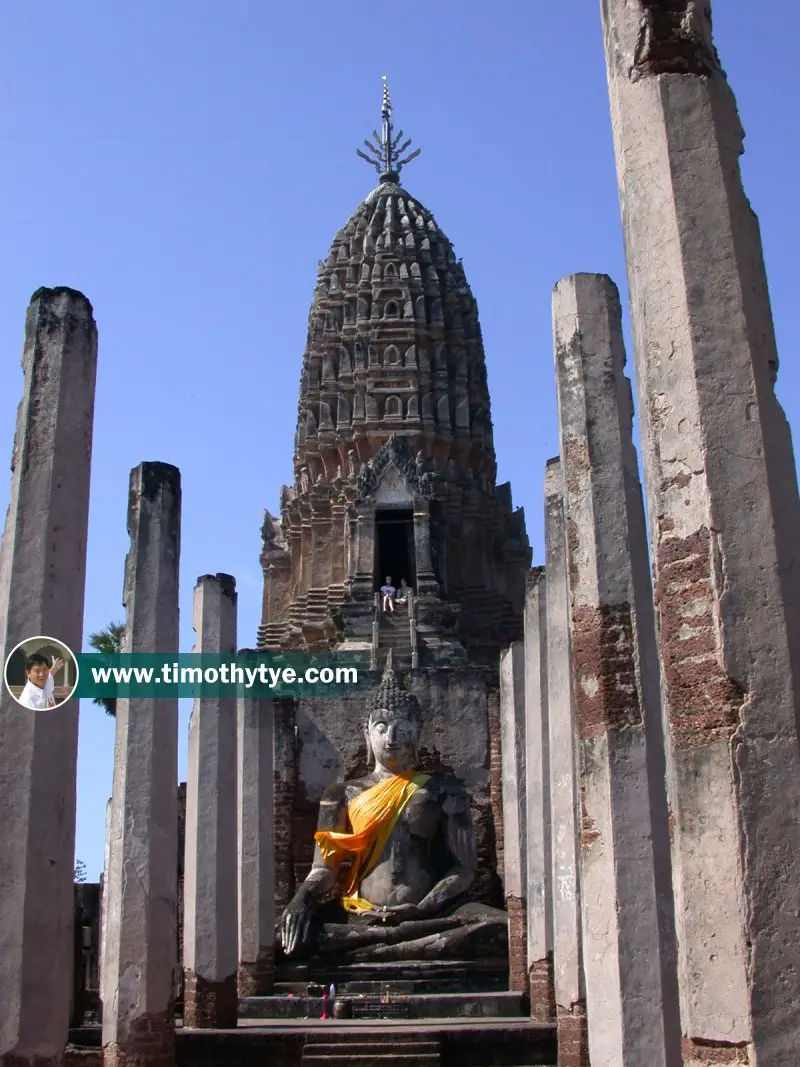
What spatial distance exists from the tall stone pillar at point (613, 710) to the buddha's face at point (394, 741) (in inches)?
514

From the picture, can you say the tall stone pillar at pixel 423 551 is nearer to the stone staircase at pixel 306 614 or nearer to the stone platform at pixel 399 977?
the stone staircase at pixel 306 614

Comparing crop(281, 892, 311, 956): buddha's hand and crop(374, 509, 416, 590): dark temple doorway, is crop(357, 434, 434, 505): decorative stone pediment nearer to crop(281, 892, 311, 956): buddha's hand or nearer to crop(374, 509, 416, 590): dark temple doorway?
crop(374, 509, 416, 590): dark temple doorway

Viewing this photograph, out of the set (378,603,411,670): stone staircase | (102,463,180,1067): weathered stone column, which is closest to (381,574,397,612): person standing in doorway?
(378,603,411,670): stone staircase

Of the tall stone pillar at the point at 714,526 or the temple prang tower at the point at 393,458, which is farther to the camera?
the temple prang tower at the point at 393,458

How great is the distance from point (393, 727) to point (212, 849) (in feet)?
28.3

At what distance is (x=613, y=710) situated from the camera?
852 centimetres

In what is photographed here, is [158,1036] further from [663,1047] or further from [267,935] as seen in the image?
[267,935]

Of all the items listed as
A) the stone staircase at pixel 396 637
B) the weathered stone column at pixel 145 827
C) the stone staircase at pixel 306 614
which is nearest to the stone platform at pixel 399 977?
the weathered stone column at pixel 145 827

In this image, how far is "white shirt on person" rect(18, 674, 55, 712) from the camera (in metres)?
8.84

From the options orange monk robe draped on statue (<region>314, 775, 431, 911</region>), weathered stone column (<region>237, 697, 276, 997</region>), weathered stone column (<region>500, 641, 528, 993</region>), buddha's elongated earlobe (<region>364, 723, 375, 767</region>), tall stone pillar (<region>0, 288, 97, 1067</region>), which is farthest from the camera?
buddha's elongated earlobe (<region>364, 723, 375, 767</region>)

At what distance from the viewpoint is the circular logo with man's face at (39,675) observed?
8.80m

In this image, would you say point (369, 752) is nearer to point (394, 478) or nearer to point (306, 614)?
point (306, 614)

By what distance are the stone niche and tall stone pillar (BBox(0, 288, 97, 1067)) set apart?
568 inches

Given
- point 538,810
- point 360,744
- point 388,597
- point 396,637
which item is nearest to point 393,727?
point 360,744
